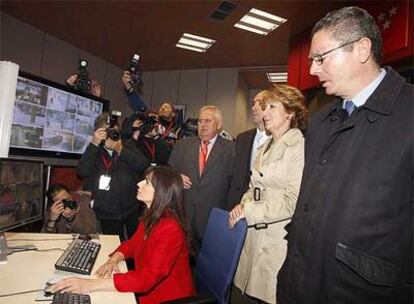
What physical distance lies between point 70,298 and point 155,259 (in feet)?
1.34

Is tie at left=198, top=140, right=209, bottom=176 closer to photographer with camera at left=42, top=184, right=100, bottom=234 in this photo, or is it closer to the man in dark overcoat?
photographer with camera at left=42, top=184, right=100, bottom=234

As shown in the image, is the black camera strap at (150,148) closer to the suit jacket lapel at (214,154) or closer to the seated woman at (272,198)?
the suit jacket lapel at (214,154)

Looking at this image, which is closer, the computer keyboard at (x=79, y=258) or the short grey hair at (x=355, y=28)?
the short grey hair at (x=355, y=28)

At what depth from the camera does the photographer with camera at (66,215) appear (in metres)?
2.52

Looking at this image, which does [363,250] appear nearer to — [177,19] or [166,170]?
[166,170]

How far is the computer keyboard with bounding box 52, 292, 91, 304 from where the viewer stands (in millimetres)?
1215

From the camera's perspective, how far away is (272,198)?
5.50ft

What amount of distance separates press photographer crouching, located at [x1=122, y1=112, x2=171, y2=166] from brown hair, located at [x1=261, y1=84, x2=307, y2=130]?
1.38 meters

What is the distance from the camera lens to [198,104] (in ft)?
21.6

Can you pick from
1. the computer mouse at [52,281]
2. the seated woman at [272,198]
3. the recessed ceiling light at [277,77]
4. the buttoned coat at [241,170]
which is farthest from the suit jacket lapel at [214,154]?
the recessed ceiling light at [277,77]

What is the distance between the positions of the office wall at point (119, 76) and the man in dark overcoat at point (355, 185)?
14.8 feet

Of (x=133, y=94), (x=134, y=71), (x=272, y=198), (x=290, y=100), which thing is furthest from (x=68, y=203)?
(x=290, y=100)

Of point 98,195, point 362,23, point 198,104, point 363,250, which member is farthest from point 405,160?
point 198,104

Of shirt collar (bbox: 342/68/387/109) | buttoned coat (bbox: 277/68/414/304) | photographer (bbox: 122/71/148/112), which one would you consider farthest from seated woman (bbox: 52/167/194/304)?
photographer (bbox: 122/71/148/112)
